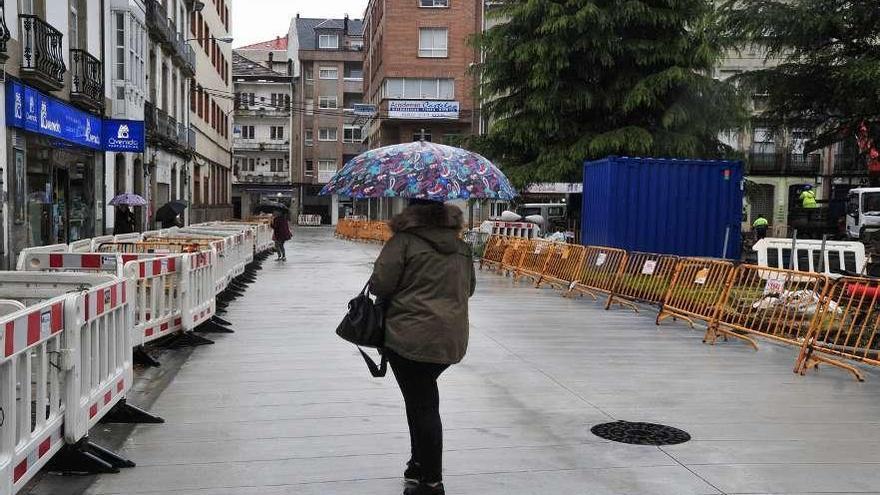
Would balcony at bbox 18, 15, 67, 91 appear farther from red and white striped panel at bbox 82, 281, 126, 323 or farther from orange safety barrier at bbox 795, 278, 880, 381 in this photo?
orange safety barrier at bbox 795, 278, 880, 381

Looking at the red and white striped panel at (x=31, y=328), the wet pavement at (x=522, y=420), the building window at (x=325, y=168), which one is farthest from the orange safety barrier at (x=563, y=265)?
the building window at (x=325, y=168)

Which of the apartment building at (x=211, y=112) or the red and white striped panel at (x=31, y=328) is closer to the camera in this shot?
the red and white striped panel at (x=31, y=328)

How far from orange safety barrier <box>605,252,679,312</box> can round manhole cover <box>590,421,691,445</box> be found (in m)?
6.73

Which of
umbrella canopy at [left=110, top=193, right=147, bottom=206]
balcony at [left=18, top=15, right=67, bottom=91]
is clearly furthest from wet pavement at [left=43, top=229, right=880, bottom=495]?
umbrella canopy at [left=110, top=193, right=147, bottom=206]

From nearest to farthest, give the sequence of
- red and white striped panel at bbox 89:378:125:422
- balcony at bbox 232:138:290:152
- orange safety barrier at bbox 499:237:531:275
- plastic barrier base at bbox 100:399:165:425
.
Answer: red and white striped panel at bbox 89:378:125:422 → plastic barrier base at bbox 100:399:165:425 → orange safety barrier at bbox 499:237:531:275 → balcony at bbox 232:138:290:152

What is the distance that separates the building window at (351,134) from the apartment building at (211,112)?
18439 mm

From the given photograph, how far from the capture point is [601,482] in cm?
482

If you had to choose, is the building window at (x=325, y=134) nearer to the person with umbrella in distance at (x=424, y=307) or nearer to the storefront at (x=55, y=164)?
the storefront at (x=55, y=164)

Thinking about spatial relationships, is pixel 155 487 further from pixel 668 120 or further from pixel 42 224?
pixel 668 120

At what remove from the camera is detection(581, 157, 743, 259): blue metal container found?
16250mm

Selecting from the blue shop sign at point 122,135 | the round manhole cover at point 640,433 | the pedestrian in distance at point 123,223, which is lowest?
the round manhole cover at point 640,433

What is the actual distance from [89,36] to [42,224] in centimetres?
558

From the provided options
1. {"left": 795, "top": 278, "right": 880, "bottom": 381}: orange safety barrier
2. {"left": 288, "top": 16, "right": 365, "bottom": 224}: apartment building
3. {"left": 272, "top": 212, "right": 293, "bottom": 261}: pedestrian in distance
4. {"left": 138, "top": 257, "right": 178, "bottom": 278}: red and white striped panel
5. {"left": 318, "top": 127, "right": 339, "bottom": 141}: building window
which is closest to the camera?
{"left": 795, "top": 278, "right": 880, "bottom": 381}: orange safety barrier

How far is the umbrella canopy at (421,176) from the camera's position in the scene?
485 cm
